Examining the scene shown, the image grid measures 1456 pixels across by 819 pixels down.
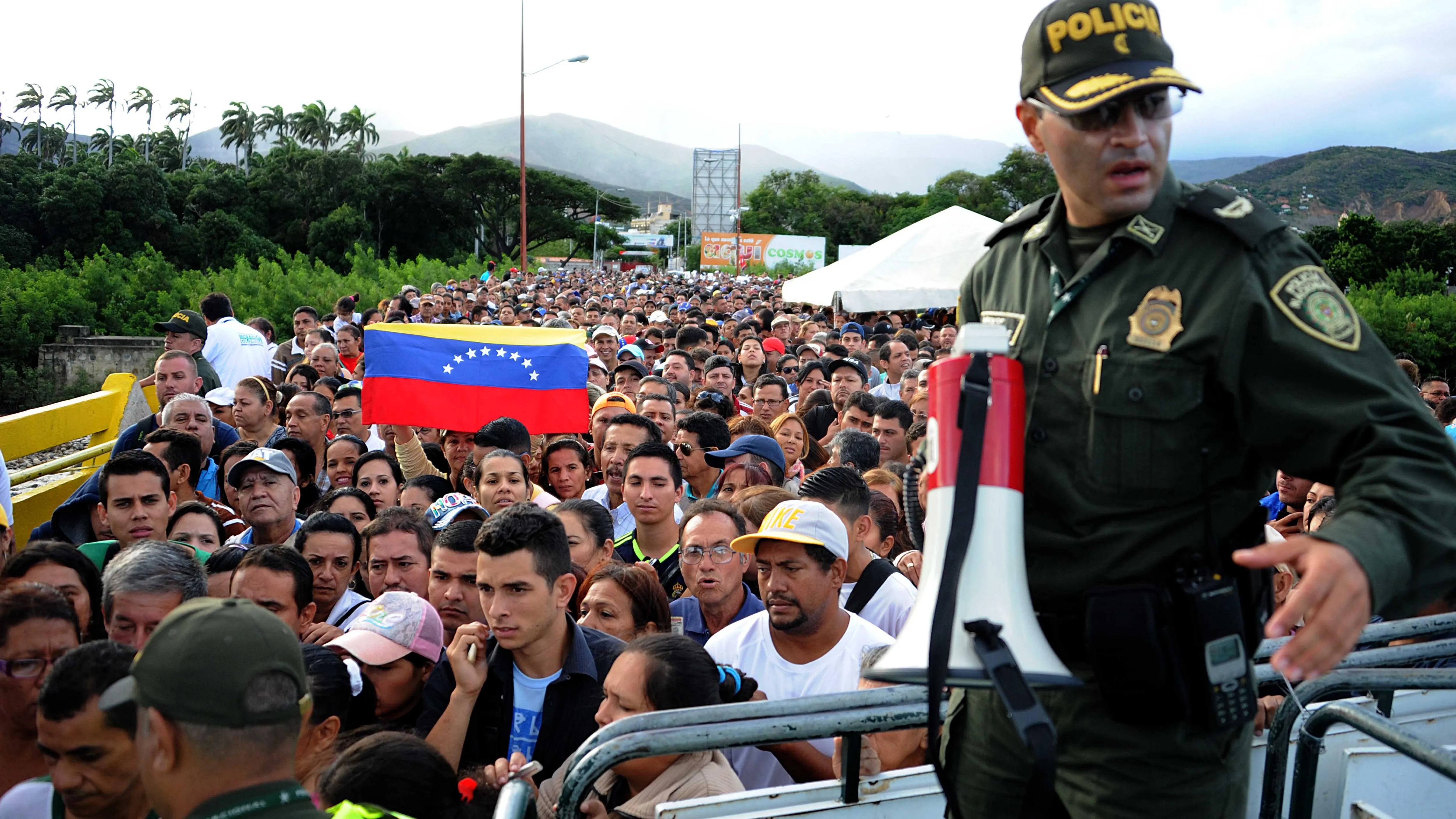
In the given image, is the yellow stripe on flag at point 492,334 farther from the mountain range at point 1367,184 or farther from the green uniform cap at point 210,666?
the mountain range at point 1367,184

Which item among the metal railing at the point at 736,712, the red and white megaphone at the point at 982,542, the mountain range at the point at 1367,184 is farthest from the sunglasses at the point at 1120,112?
the mountain range at the point at 1367,184

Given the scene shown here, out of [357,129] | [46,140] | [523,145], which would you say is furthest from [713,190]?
[523,145]

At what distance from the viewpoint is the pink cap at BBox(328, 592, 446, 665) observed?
159 inches

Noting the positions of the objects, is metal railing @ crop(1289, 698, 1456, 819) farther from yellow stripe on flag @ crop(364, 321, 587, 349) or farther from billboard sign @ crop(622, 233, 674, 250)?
billboard sign @ crop(622, 233, 674, 250)

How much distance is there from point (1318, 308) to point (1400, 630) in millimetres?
1758

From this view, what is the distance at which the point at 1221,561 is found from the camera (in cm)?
178

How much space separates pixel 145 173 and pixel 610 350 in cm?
4327

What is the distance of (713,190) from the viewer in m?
126

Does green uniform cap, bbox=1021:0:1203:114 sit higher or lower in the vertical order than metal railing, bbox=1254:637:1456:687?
higher

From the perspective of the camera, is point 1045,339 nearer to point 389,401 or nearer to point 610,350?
point 389,401

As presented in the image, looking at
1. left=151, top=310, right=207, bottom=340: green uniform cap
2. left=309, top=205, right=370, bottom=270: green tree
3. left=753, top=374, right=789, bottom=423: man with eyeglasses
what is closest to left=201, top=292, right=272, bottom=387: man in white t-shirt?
left=151, top=310, right=207, bottom=340: green uniform cap

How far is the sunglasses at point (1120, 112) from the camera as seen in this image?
181 cm

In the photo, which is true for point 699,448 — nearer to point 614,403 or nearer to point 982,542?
point 614,403

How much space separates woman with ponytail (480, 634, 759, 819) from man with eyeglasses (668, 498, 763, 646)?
1.07 metres
